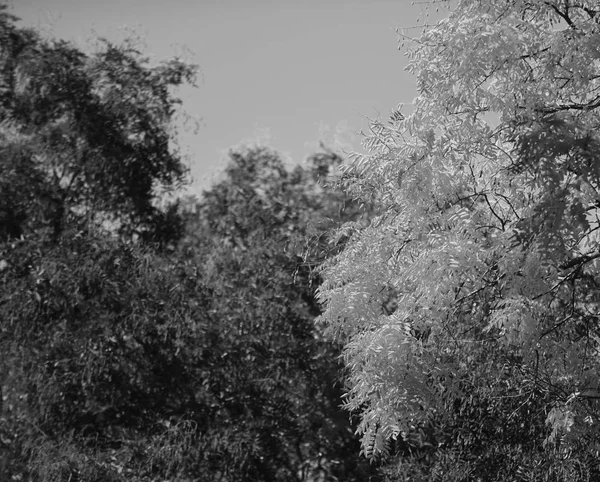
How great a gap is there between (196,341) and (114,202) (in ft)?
8.89

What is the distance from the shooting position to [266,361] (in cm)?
1415

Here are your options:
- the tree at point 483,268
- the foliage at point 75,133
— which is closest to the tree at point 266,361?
the foliage at point 75,133

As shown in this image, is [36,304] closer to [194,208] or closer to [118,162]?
[118,162]

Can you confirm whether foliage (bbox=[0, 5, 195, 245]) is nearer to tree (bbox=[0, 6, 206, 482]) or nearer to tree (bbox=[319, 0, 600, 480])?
tree (bbox=[0, 6, 206, 482])

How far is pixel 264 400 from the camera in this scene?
1401 centimetres

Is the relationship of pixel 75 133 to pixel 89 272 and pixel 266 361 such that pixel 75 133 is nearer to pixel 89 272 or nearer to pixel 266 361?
pixel 89 272

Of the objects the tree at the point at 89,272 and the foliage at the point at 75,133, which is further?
the foliage at the point at 75,133

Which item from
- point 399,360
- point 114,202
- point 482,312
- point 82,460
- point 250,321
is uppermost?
point 114,202

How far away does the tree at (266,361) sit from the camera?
44.7 feet

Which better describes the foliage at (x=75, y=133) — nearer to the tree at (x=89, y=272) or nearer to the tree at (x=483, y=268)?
the tree at (x=89, y=272)

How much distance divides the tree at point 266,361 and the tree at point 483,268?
494 centimetres

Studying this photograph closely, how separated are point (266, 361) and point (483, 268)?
7085mm

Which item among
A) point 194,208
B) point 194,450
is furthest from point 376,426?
point 194,208

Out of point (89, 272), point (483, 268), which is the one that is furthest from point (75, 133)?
point (483, 268)
